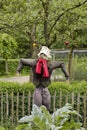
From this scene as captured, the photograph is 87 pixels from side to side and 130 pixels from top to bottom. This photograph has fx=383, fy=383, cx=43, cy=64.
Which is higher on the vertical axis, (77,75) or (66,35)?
(66,35)

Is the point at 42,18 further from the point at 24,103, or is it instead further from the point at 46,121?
the point at 46,121

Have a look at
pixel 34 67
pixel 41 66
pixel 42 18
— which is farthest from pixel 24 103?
pixel 42 18

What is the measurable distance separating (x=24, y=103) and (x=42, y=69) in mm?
1743

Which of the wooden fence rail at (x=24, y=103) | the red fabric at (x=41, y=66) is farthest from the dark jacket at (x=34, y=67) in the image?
the wooden fence rail at (x=24, y=103)

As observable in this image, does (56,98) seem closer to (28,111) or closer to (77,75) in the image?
(28,111)

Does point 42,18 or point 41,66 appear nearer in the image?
point 41,66

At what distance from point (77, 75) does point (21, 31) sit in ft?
24.8

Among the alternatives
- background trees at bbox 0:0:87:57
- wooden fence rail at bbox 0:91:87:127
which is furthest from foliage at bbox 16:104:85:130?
background trees at bbox 0:0:87:57

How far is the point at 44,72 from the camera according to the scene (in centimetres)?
717

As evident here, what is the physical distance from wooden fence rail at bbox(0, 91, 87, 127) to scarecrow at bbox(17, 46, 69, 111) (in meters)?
1.01

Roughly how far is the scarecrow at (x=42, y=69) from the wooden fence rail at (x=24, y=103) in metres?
1.01

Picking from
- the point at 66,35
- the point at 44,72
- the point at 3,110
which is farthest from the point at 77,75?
the point at 44,72

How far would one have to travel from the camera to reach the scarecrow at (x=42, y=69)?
7.14 m

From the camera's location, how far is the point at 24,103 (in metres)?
8.66
